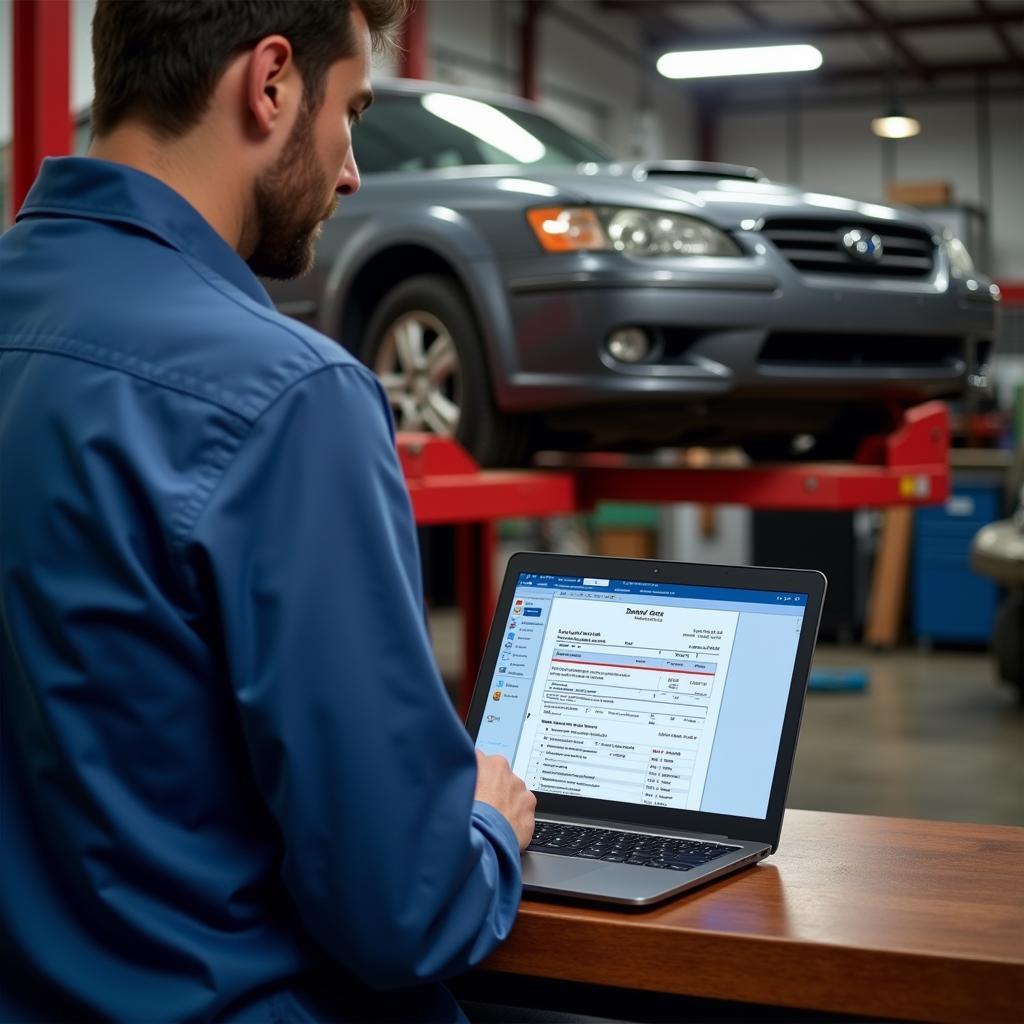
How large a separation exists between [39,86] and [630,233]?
1.51m

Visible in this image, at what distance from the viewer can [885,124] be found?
465 inches

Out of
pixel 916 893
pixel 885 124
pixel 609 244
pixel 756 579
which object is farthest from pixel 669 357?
pixel 885 124

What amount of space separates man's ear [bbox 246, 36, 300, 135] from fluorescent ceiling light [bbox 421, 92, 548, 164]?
3.53 m

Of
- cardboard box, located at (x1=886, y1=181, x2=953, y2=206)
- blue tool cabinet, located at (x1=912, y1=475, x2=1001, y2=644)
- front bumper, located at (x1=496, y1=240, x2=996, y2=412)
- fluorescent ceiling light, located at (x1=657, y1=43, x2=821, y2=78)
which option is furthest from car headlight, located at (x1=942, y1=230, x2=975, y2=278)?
cardboard box, located at (x1=886, y1=181, x2=953, y2=206)

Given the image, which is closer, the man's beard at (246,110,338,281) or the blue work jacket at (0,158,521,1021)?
the blue work jacket at (0,158,521,1021)

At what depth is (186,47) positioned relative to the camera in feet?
3.64

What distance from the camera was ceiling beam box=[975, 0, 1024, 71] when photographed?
13492 mm

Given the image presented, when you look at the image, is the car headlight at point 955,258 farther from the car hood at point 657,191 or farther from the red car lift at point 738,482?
the red car lift at point 738,482

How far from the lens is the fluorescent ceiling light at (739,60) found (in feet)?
34.9

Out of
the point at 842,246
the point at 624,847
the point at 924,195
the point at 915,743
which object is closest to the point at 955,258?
the point at 842,246

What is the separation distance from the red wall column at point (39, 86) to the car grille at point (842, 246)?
1796 mm

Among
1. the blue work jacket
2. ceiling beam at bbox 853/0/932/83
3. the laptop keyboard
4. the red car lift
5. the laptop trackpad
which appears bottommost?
the red car lift

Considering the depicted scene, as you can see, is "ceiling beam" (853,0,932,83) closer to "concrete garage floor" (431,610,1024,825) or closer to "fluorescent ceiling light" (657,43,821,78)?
"fluorescent ceiling light" (657,43,821,78)

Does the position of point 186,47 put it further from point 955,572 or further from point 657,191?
point 955,572
